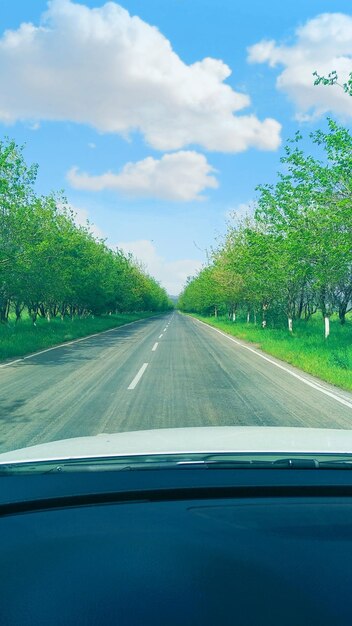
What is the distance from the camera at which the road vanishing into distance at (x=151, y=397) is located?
7.03 m

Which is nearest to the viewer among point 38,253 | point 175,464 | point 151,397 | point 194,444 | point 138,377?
point 175,464

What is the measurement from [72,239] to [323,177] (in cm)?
2210

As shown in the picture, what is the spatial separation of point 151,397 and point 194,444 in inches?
250

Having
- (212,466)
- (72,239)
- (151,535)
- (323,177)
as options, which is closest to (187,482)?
(212,466)

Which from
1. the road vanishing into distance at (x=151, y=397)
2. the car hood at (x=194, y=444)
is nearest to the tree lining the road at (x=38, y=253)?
the road vanishing into distance at (x=151, y=397)

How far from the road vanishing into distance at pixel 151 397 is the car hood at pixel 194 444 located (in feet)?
9.45

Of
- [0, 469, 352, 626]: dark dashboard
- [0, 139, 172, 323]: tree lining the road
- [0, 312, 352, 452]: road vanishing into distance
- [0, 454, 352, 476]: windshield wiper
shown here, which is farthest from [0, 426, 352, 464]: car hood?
[0, 139, 172, 323]: tree lining the road

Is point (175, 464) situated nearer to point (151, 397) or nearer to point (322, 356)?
point (151, 397)

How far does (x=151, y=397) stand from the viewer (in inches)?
364

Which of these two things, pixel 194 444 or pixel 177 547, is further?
pixel 194 444

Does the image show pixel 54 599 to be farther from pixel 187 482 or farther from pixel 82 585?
pixel 187 482

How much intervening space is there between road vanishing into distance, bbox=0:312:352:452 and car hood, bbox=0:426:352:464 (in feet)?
9.45

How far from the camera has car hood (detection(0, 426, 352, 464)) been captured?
108 inches

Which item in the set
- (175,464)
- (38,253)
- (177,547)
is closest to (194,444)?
(175,464)
